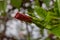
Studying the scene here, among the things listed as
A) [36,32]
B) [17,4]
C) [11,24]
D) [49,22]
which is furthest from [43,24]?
[11,24]

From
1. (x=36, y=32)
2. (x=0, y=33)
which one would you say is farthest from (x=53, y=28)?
(x=36, y=32)

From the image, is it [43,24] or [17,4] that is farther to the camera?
[17,4]

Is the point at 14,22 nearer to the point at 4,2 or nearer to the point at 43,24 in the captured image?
the point at 4,2

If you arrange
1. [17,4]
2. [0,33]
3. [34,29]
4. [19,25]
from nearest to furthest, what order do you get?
[17,4] → [0,33] → [34,29] → [19,25]

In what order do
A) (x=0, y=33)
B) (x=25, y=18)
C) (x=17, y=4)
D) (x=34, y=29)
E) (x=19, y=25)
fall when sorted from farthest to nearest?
(x=19, y=25) → (x=34, y=29) → (x=0, y=33) → (x=17, y=4) → (x=25, y=18)

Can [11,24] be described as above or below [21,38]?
above

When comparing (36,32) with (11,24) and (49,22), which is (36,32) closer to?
(11,24)

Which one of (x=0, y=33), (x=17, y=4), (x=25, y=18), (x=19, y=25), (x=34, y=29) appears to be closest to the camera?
(x=25, y=18)

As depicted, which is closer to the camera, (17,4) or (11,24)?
(17,4)

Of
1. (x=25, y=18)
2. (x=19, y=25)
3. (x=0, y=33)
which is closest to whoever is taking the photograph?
(x=25, y=18)
